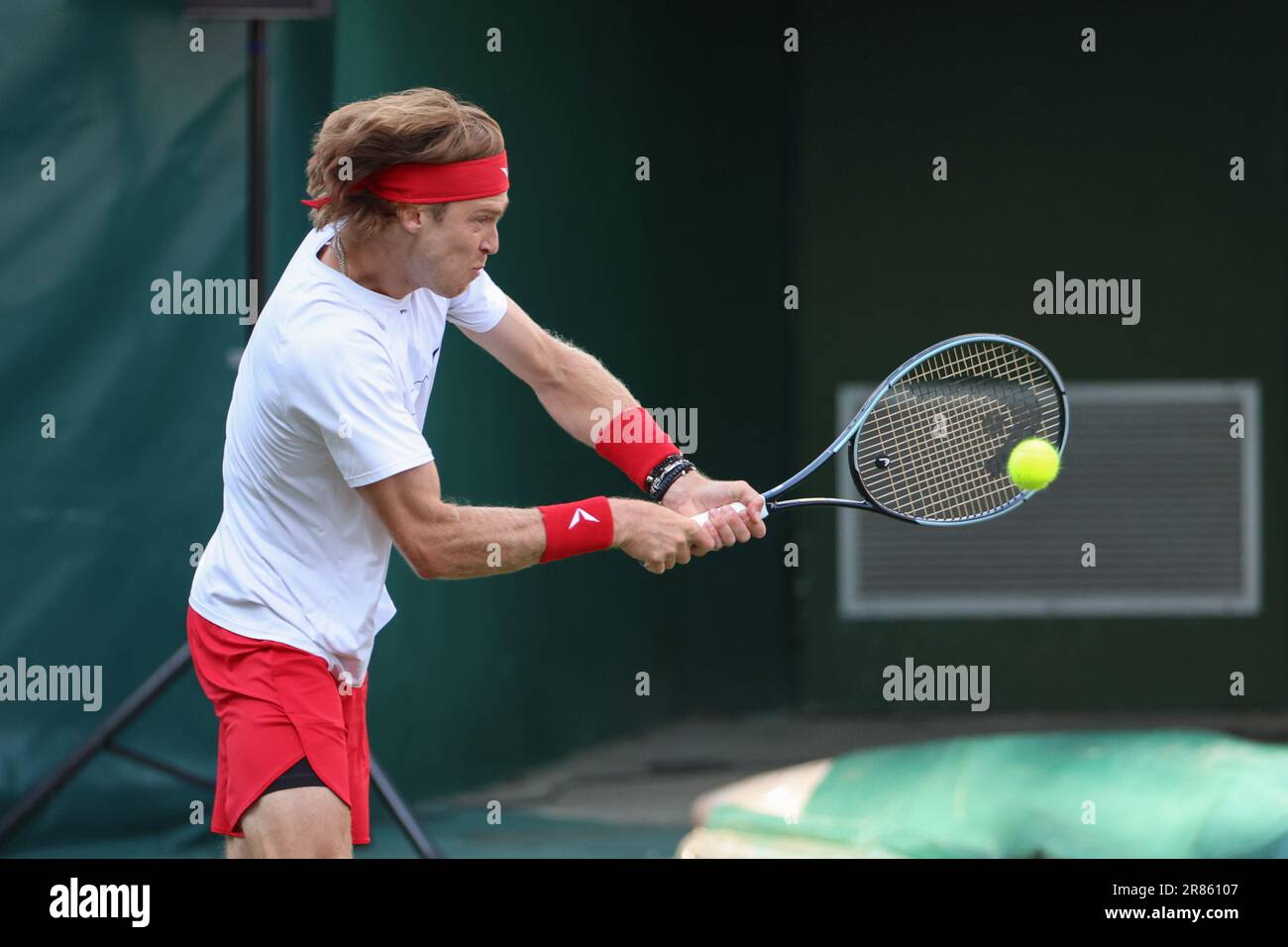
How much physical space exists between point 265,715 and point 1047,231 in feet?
11.1

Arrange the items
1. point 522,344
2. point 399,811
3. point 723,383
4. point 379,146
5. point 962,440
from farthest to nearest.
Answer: point 723,383
point 399,811
point 962,440
point 522,344
point 379,146

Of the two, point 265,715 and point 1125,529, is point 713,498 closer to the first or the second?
point 265,715

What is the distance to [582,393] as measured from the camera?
3.11 metres

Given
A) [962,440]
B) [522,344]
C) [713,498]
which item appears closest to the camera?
[713,498]

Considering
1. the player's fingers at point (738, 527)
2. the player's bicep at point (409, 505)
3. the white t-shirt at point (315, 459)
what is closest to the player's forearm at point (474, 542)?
the player's bicep at point (409, 505)

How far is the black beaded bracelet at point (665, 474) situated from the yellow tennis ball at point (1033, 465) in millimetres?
610

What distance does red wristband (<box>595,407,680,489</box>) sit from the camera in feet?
10.0

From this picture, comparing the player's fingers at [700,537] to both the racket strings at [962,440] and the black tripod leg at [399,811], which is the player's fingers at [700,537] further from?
the black tripod leg at [399,811]

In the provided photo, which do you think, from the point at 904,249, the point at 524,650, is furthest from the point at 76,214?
the point at 904,249

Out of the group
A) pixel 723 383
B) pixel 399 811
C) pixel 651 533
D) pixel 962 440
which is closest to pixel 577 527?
pixel 651 533

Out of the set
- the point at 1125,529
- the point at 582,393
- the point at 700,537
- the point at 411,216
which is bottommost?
the point at 1125,529

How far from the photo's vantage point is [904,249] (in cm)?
528

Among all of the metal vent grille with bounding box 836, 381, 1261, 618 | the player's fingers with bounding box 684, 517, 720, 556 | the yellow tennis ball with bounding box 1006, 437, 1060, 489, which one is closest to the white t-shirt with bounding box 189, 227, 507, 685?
the player's fingers with bounding box 684, 517, 720, 556

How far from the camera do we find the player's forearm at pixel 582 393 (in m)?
3.09
